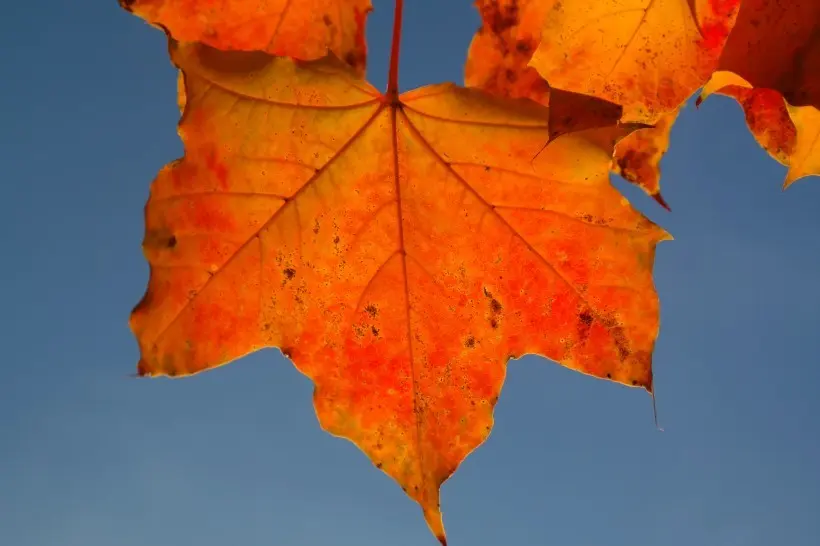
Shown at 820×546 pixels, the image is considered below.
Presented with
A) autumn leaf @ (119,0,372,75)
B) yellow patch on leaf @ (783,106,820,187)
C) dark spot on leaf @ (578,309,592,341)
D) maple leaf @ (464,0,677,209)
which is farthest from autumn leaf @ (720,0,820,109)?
autumn leaf @ (119,0,372,75)

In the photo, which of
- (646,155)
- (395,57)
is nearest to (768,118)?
(646,155)

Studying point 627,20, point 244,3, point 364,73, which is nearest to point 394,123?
point 364,73

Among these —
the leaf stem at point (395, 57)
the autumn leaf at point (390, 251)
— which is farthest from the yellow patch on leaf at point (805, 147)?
the leaf stem at point (395, 57)

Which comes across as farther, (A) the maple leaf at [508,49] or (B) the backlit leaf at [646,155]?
(B) the backlit leaf at [646,155]

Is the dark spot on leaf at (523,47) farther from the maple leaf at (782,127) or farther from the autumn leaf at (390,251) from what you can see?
the maple leaf at (782,127)

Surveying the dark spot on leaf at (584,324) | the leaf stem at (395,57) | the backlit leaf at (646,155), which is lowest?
the dark spot on leaf at (584,324)

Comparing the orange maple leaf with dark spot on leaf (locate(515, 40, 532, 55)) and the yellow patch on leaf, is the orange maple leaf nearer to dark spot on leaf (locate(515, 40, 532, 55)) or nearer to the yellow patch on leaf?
the yellow patch on leaf

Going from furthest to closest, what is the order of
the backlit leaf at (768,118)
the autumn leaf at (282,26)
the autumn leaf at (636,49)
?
the backlit leaf at (768,118)
the autumn leaf at (282,26)
the autumn leaf at (636,49)
